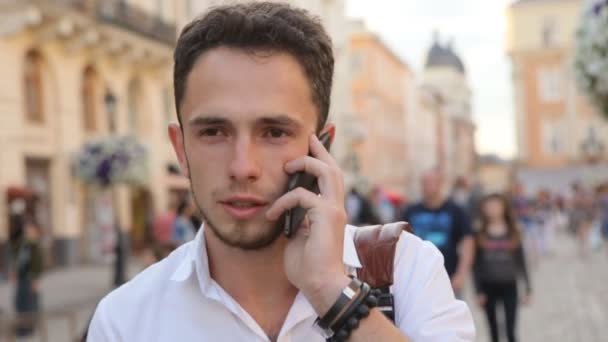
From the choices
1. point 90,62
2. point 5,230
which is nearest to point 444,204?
point 5,230

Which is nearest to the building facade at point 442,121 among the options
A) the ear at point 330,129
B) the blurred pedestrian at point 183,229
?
the blurred pedestrian at point 183,229

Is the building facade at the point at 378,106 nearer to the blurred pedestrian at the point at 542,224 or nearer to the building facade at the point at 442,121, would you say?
the building facade at the point at 442,121

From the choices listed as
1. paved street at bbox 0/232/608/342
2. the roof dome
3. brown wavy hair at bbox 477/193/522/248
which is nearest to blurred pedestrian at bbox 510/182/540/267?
paved street at bbox 0/232/608/342

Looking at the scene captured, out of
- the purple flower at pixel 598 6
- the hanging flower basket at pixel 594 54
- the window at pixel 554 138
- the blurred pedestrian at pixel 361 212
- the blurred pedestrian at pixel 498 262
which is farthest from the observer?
the window at pixel 554 138

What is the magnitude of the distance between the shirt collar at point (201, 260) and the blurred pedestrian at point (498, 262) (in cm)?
651

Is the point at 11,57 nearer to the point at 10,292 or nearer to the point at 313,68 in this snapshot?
the point at 10,292

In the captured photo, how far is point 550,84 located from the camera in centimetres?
6322

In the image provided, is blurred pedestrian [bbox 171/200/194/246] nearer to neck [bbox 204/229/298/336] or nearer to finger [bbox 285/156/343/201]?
neck [bbox 204/229/298/336]

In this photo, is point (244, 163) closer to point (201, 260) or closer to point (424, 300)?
point (201, 260)

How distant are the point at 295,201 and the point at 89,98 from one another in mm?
23693

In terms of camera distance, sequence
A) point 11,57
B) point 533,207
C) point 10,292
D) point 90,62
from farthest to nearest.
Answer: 1. point 90,62
2. point 533,207
3. point 11,57
4. point 10,292

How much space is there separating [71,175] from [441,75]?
338 ft

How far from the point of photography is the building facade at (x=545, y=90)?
62.9m

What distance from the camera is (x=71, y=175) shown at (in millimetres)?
23031
